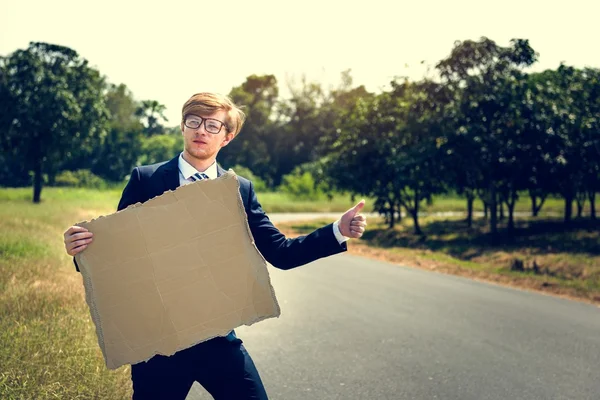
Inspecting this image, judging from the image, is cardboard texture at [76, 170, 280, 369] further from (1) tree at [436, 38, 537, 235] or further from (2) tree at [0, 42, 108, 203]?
(2) tree at [0, 42, 108, 203]

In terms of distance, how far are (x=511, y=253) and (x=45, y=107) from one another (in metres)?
31.2

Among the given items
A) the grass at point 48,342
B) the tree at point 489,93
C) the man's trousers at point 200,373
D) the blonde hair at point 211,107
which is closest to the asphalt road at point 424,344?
the grass at point 48,342

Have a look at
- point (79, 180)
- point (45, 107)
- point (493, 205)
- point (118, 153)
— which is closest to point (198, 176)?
point (493, 205)

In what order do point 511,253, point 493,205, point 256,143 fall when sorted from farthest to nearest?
point 256,143
point 493,205
point 511,253

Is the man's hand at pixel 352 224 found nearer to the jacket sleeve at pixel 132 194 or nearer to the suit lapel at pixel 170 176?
the suit lapel at pixel 170 176

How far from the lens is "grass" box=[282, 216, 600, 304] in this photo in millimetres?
14182

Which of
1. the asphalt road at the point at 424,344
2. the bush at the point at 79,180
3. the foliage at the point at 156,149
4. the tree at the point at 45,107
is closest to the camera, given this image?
the asphalt road at the point at 424,344

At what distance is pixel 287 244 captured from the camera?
2906mm

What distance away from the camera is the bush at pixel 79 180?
6381 centimetres

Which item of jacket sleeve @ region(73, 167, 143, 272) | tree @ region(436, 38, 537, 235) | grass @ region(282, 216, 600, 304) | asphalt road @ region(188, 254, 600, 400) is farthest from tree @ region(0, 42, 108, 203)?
jacket sleeve @ region(73, 167, 143, 272)

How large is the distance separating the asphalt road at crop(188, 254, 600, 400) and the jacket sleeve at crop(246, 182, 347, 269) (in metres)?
2.93

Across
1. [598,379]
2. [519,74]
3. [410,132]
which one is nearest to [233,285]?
[598,379]

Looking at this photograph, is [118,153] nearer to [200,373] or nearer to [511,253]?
[511,253]

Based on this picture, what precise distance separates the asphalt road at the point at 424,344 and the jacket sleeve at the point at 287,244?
2.93 meters
